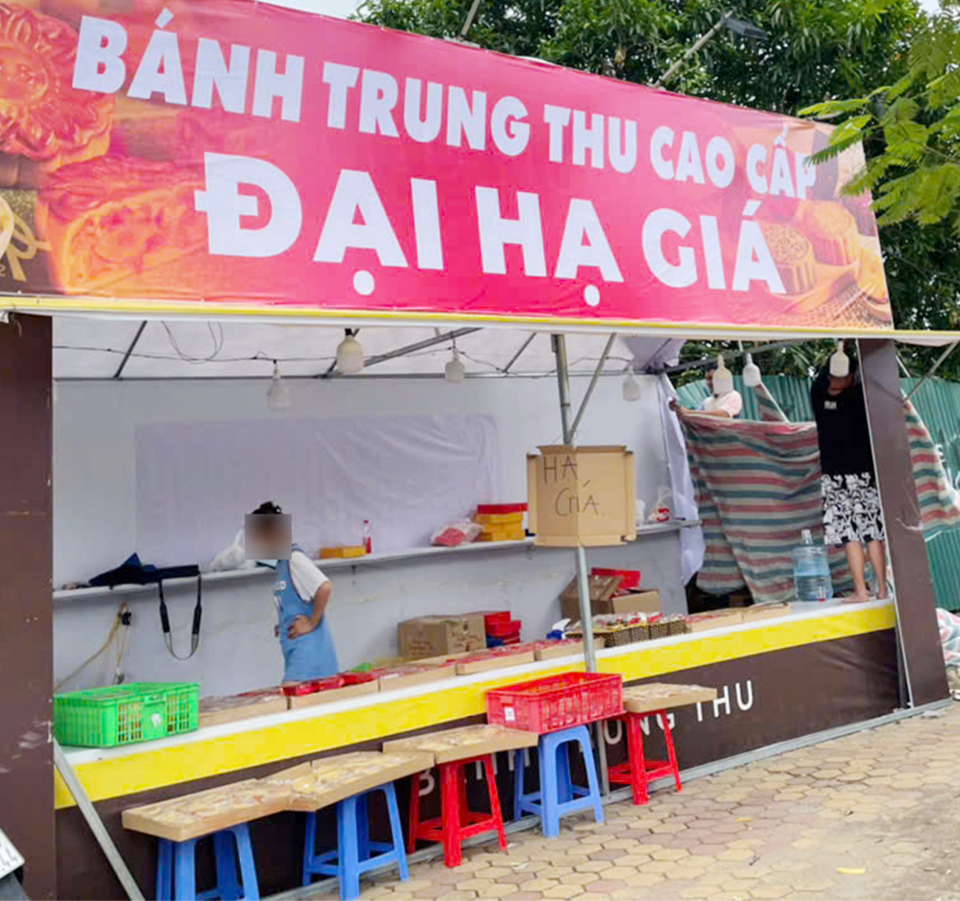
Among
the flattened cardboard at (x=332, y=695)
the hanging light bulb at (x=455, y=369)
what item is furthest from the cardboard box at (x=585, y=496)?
the hanging light bulb at (x=455, y=369)

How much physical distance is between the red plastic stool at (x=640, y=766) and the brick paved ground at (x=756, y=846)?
110 millimetres

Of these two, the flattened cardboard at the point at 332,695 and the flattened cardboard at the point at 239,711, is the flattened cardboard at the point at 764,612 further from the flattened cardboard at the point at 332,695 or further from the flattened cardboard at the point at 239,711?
the flattened cardboard at the point at 239,711

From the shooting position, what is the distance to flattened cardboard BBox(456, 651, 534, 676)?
228 inches

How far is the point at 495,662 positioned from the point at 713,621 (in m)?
1.74

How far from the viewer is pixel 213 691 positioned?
289 inches

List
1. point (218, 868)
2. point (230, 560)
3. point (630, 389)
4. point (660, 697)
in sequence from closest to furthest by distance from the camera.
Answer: point (218, 868)
point (660, 697)
point (230, 560)
point (630, 389)

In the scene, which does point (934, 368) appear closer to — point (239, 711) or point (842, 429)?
point (842, 429)

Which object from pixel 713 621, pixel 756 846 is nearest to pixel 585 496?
pixel 713 621

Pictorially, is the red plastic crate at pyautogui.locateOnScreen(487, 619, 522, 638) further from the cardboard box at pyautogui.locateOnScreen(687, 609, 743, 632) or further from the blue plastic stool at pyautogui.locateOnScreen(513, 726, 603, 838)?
the blue plastic stool at pyautogui.locateOnScreen(513, 726, 603, 838)

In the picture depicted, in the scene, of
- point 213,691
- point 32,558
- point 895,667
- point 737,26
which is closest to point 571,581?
point 895,667

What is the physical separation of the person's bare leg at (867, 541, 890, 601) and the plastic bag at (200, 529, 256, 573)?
446 centimetres

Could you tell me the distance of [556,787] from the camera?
5.61 metres

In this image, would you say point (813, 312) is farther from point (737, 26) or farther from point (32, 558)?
point (737, 26)

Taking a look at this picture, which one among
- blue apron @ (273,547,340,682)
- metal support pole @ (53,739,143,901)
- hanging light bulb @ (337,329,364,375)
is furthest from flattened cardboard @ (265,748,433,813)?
hanging light bulb @ (337,329,364,375)
